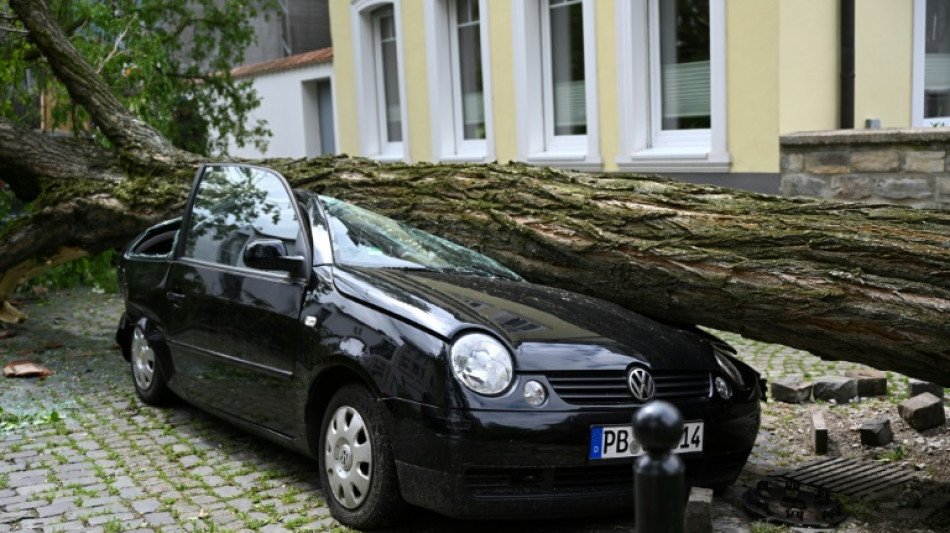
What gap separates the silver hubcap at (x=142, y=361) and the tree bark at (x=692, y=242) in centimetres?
139

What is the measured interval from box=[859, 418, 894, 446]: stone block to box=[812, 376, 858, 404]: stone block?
39.2 inches

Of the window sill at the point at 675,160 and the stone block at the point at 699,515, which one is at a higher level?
the window sill at the point at 675,160

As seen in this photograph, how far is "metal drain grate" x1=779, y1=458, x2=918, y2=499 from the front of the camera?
5.50 metres

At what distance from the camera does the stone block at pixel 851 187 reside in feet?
31.4

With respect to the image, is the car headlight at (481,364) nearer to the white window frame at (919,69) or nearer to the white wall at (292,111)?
the white window frame at (919,69)

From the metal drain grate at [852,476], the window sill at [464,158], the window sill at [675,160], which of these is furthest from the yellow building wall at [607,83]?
the metal drain grate at [852,476]

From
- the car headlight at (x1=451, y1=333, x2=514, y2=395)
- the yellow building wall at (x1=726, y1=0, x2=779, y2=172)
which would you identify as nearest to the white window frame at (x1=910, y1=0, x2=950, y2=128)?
the yellow building wall at (x1=726, y1=0, x2=779, y2=172)

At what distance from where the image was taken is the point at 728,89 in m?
11.1

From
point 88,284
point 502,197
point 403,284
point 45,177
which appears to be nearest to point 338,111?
point 88,284

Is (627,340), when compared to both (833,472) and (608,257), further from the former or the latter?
(833,472)

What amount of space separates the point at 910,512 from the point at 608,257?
2.02 meters

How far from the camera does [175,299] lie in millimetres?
6797

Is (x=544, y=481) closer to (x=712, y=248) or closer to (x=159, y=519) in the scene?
(x=712, y=248)

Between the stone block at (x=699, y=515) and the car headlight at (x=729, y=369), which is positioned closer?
the stone block at (x=699, y=515)
